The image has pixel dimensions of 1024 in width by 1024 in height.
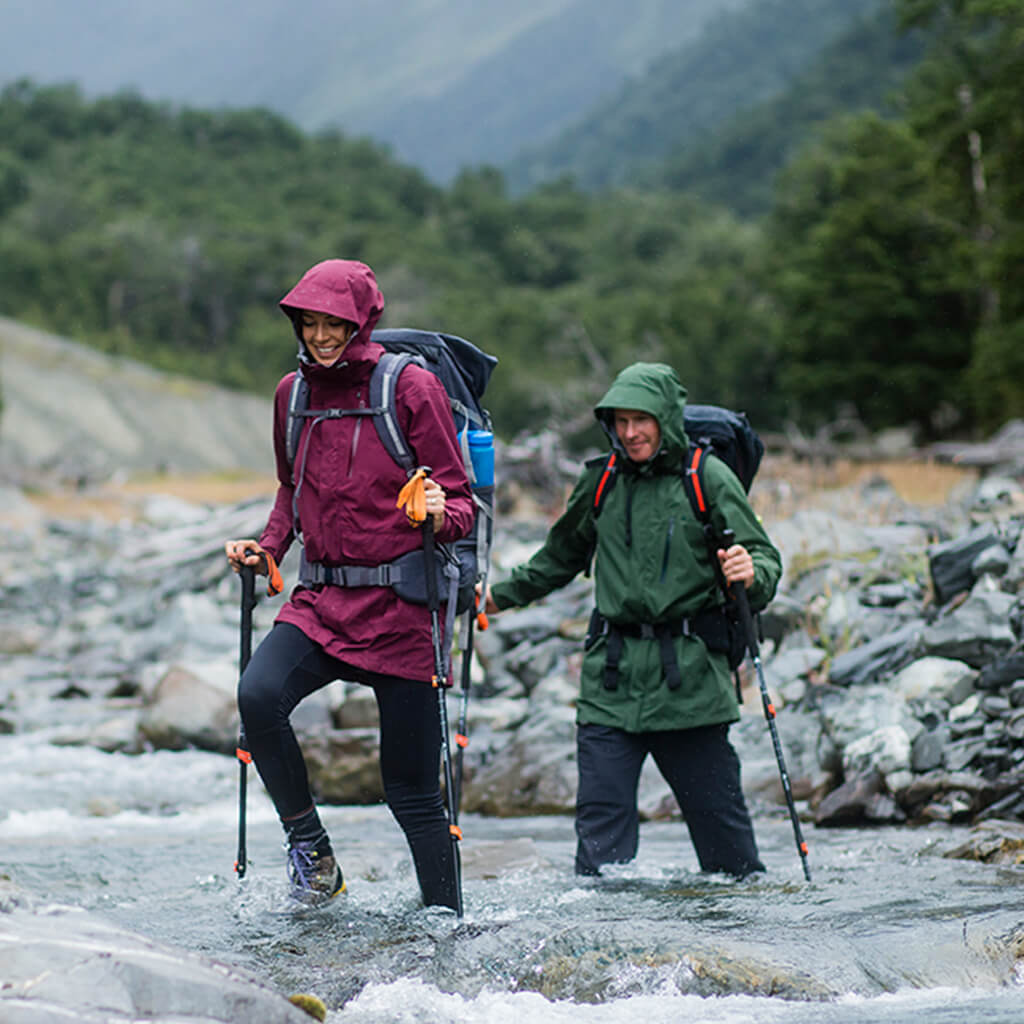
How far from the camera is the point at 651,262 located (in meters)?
122

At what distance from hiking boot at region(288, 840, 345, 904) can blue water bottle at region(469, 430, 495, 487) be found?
1306 millimetres

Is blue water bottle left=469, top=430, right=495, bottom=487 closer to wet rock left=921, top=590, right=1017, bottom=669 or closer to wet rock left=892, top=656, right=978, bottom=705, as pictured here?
wet rock left=892, top=656, right=978, bottom=705

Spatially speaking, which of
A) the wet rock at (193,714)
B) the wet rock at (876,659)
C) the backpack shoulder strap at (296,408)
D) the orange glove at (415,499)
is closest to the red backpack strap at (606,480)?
the orange glove at (415,499)

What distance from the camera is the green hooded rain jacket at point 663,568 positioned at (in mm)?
4973

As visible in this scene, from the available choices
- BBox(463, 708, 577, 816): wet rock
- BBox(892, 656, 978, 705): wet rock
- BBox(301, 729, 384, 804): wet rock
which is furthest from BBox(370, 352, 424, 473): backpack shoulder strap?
BBox(301, 729, 384, 804): wet rock

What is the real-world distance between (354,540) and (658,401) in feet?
3.84

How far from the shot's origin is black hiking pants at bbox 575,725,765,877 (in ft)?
16.7

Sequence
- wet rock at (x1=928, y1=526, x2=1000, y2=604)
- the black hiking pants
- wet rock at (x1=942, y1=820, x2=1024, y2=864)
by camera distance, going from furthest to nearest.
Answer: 1. wet rock at (x1=928, y1=526, x2=1000, y2=604)
2. wet rock at (x1=942, y1=820, x2=1024, y2=864)
3. the black hiking pants

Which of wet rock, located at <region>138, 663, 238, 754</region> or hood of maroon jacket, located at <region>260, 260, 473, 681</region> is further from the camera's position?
wet rock, located at <region>138, 663, 238, 754</region>

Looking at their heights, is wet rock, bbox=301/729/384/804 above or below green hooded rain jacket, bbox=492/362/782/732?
below

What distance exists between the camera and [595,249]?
131 m

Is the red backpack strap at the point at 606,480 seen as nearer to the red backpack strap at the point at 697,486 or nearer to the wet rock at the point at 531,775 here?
the red backpack strap at the point at 697,486

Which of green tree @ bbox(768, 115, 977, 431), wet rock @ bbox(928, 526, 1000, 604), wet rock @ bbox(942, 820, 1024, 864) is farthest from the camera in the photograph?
green tree @ bbox(768, 115, 977, 431)

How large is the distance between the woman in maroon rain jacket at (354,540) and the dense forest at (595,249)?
13340mm
